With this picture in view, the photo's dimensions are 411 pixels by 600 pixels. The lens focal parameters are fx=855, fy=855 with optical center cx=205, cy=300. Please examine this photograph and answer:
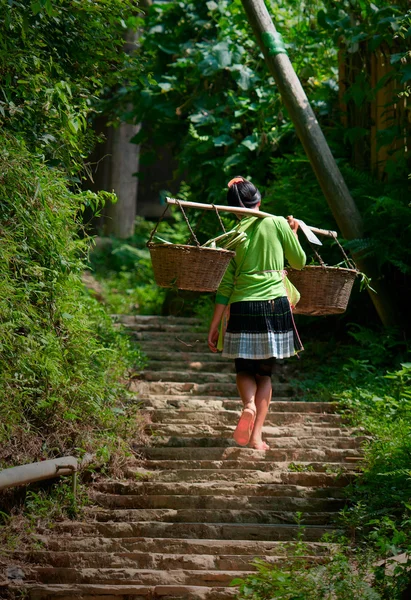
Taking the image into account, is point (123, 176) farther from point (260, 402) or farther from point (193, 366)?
point (260, 402)

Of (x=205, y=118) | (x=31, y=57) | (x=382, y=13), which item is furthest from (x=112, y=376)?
(x=205, y=118)

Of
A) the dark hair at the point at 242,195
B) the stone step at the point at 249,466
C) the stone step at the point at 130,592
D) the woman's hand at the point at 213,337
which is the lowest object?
the stone step at the point at 130,592

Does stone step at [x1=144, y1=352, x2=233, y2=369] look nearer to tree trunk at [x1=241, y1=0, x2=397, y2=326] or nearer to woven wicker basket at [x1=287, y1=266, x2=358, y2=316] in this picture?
tree trunk at [x1=241, y1=0, x2=397, y2=326]

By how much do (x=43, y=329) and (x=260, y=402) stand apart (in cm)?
168

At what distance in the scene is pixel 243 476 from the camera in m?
6.03

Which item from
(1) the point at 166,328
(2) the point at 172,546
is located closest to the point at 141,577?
(2) the point at 172,546

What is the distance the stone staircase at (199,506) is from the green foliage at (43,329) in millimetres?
524

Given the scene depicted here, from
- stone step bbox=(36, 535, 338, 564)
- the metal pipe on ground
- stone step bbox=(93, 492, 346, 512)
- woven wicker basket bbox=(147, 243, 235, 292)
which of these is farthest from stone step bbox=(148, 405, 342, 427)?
stone step bbox=(36, 535, 338, 564)

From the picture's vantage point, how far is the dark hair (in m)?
6.37

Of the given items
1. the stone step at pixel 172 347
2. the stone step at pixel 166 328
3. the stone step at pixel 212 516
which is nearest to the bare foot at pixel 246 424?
the stone step at pixel 212 516

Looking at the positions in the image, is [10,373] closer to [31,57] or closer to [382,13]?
[31,57]

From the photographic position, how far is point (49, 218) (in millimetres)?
6148

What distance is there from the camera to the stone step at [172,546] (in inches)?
194

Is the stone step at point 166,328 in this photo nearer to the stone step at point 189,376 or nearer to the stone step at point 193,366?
the stone step at point 193,366
